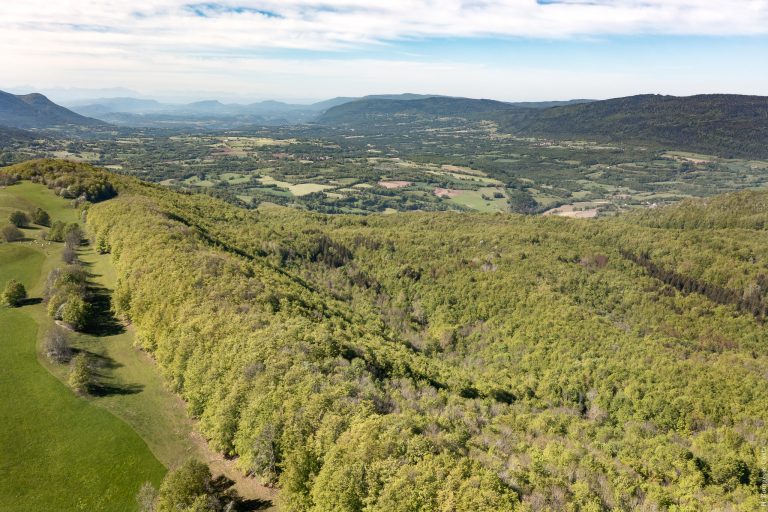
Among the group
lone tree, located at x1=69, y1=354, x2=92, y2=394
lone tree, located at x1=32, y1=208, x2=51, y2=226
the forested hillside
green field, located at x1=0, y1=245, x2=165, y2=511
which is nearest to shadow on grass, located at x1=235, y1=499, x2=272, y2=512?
the forested hillside

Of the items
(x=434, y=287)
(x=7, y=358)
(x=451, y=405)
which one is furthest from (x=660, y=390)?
(x=7, y=358)

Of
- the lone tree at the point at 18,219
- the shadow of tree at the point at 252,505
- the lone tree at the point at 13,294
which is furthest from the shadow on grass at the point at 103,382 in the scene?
the lone tree at the point at 18,219

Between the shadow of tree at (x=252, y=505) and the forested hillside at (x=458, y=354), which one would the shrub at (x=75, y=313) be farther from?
the shadow of tree at (x=252, y=505)

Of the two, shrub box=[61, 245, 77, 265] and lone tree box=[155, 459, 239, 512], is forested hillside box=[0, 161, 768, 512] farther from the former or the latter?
shrub box=[61, 245, 77, 265]

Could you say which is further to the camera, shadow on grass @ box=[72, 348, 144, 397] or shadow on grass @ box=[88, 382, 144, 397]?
shadow on grass @ box=[72, 348, 144, 397]

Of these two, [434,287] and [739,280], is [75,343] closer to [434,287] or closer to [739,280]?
[434,287]
